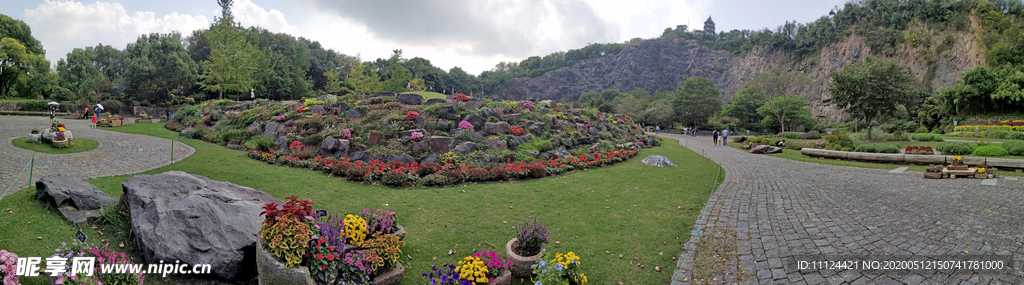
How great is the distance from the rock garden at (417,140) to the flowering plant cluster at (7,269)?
6.20m

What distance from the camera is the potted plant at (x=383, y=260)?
4188 mm

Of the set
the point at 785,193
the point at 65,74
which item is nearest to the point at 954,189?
the point at 785,193

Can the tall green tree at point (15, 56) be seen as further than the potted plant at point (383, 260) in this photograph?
Yes

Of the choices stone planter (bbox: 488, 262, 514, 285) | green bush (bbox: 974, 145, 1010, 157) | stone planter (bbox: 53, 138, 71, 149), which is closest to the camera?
stone planter (bbox: 488, 262, 514, 285)

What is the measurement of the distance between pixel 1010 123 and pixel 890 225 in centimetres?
3430

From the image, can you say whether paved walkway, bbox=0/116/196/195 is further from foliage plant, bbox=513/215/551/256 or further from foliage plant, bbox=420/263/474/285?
foliage plant, bbox=513/215/551/256

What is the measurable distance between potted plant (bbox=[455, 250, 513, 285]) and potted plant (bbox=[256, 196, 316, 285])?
5.00 feet

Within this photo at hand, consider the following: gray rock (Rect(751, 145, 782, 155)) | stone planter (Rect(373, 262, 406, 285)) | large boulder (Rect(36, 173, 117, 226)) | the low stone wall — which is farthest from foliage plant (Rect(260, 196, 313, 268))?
gray rock (Rect(751, 145, 782, 155))

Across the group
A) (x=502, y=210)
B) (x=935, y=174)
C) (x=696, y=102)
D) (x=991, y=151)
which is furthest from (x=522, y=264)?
(x=696, y=102)

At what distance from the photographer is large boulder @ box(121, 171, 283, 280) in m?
4.00

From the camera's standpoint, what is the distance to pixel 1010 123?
25.2 meters

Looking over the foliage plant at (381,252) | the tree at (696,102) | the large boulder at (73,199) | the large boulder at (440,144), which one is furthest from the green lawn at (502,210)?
the tree at (696,102)

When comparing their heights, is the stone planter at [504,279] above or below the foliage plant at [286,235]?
below

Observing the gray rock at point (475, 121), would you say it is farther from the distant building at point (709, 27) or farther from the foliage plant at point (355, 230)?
the distant building at point (709, 27)
